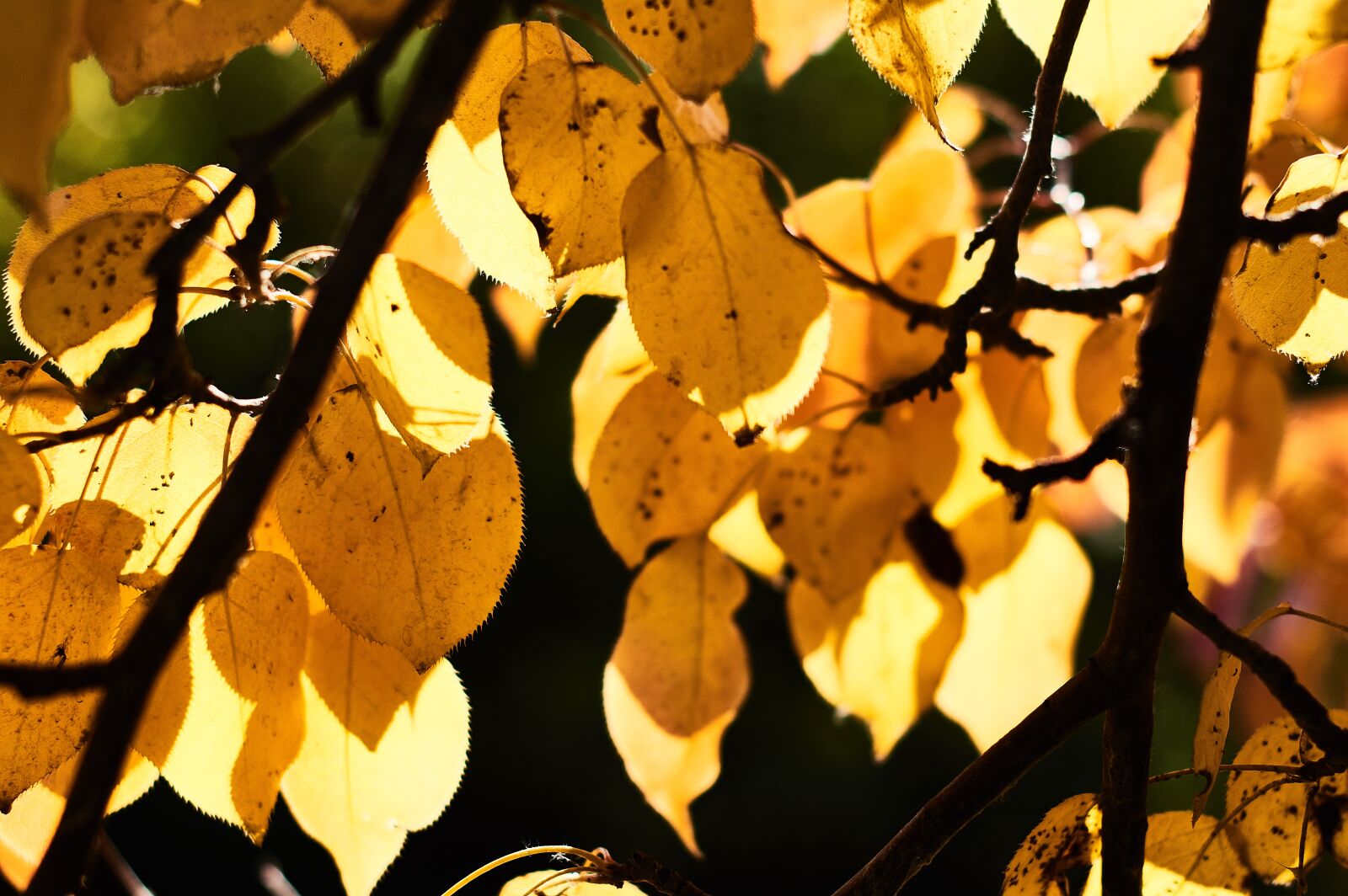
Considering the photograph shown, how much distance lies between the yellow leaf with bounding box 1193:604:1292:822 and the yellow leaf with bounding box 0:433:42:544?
0.97ft

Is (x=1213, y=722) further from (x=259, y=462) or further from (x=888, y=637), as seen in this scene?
(x=259, y=462)

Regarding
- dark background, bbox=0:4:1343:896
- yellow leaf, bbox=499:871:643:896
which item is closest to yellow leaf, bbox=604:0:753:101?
yellow leaf, bbox=499:871:643:896

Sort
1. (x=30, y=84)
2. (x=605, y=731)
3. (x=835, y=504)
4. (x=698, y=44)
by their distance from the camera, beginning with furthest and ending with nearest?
1. (x=605, y=731)
2. (x=835, y=504)
3. (x=698, y=44)
4. (x=30, y=84)

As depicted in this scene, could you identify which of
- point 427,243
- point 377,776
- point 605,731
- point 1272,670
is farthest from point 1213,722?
point 605,731

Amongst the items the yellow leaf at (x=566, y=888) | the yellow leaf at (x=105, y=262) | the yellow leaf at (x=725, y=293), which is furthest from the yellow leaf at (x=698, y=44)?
the yellow leaf at (x=566, y=888)

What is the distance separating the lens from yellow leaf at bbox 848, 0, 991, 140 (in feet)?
1.00

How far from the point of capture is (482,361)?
297 millimetres

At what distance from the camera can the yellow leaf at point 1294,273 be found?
33cm

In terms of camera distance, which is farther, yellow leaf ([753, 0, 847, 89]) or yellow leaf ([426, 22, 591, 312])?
yellow leaf ([753, 0, 847, 89])

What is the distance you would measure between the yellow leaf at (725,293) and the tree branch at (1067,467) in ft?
0.18

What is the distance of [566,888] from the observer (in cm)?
36

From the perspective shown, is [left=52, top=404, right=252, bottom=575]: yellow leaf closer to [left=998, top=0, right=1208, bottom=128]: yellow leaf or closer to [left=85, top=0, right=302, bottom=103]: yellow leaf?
[left=85, top=0, right=302, bottom=103]: yellow leaf

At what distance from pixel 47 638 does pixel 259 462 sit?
0.58 ft

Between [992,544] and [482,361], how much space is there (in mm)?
232
